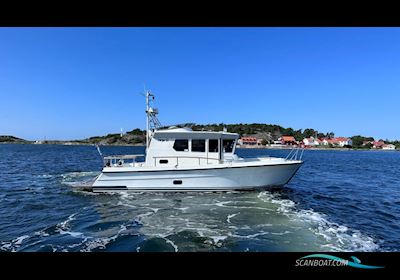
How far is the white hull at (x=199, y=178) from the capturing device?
11.8m

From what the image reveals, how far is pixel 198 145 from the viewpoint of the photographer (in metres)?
12.5

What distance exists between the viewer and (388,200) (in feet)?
40.0

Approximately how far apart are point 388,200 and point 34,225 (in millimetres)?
15032

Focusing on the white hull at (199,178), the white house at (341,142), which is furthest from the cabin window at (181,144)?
the white house at (341,142)

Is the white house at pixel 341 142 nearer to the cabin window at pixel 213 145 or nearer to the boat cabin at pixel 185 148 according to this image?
the boat cabin at pixel 185 148

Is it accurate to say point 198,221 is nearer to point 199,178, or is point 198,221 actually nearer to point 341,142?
point 199,178

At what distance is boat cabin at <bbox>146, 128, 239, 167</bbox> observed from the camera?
12.4 meters

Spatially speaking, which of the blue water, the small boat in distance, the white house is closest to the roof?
the small boat in distance

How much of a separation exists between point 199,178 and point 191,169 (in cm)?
60

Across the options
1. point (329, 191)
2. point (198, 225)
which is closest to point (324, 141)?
point (329, 191)
